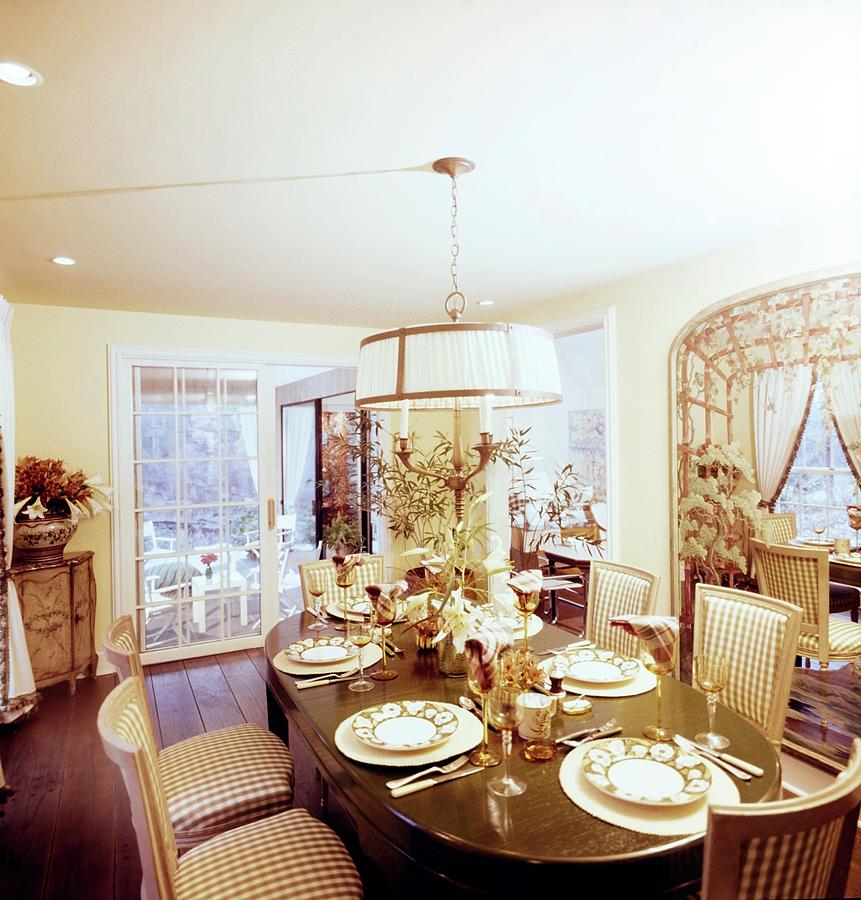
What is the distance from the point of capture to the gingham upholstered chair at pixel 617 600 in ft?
8.27

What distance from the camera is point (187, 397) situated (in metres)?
4.51

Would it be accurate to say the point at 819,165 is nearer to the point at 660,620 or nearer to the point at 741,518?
the point at 660,620

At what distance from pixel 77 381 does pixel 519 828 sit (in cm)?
406

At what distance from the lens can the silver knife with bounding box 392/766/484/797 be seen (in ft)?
4.38

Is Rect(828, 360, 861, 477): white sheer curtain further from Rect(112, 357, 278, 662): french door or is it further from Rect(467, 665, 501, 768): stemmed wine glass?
Rect(112, 357, 278, 662): french door

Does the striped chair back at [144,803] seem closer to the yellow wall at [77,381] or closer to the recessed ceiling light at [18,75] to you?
the recessed ceiling light at [18,75]

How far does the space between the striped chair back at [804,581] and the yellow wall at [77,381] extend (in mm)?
4002

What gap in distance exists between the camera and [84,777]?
2.86 metres

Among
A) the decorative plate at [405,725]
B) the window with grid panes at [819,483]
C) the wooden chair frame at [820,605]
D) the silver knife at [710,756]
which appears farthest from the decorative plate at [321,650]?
the window with grid panes at [819,483]

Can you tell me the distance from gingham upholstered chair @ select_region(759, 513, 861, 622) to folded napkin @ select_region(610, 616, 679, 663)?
94.7 inches

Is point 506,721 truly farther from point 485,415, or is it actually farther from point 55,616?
point 55,616

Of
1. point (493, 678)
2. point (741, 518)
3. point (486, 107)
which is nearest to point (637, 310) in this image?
point (741, 518)

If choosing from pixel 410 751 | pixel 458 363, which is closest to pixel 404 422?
pixel 458 363

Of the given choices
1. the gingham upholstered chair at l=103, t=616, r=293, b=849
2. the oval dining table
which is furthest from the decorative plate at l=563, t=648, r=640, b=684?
the gingham upholstered chair at l=103, t=616, r=293, b=849
